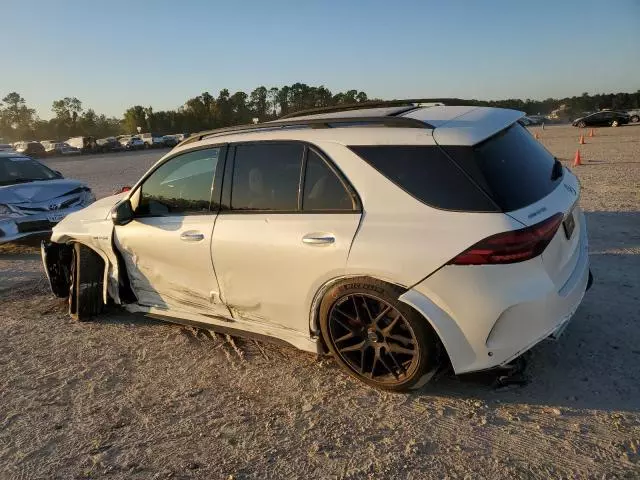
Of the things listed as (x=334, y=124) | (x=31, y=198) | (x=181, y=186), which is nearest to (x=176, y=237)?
(x=181, y=186)

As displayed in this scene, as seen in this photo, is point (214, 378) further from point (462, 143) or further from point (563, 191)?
point (563, 191)

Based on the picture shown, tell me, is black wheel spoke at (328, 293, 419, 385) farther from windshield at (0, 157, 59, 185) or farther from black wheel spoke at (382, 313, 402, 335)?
windshield at (0, 157, 59, 185)

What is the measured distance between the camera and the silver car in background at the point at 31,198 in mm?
7613

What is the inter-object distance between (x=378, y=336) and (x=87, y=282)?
3044 millimetres

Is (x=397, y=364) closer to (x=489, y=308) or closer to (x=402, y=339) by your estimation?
(x=402, y=339)

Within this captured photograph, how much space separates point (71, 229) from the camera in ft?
16.2

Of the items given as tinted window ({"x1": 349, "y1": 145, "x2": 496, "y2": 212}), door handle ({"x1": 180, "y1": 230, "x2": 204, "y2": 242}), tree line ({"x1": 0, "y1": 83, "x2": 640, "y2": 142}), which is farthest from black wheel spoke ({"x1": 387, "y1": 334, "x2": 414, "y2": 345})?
tree line ({"x1": 0, "y1": 83, "x2": 640, "y2": 142})

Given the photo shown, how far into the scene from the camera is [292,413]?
3.21 metres

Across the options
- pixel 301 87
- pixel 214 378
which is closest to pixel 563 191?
pixel 214 378

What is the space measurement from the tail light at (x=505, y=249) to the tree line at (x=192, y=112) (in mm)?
85201

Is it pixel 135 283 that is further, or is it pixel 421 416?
pixel 135 283

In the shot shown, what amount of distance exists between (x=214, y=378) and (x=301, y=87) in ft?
345

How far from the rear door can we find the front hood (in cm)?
541

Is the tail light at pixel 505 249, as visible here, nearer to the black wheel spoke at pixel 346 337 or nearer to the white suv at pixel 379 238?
the white suv at pixel 379 238
